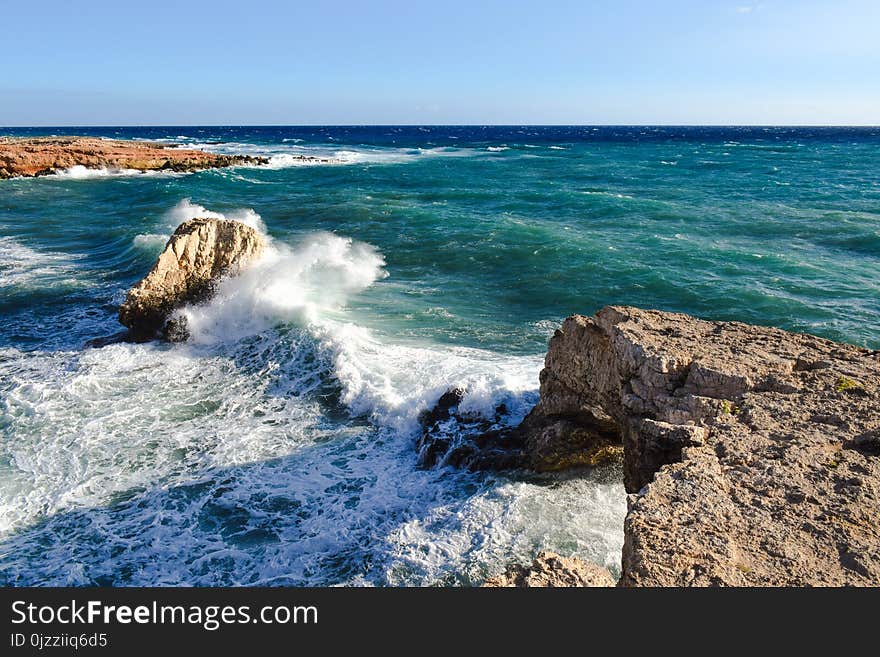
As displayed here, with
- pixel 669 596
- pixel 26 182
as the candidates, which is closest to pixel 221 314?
pixel 669 596

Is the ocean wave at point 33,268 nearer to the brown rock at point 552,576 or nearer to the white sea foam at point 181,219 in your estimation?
the white sea foam at point 181,219

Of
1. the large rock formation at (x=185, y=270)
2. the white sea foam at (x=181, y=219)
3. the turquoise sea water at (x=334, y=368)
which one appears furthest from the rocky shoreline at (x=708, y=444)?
the white sea foam at (x=181, y=219)

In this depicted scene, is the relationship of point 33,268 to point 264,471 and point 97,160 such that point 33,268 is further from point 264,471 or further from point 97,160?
point 97,160

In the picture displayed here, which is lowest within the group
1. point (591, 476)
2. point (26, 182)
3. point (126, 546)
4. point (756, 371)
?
point (126, 546)

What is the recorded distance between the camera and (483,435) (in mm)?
9500

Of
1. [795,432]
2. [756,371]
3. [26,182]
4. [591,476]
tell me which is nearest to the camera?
[795,432]

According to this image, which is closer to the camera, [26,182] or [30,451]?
[30,451]

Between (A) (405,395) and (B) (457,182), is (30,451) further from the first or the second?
(B) (457,182)

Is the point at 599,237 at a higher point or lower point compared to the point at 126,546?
higher

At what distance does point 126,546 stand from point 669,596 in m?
6.89

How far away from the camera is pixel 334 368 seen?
1227 centimetres

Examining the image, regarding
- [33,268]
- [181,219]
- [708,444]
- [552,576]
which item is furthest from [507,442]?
→ [181,219]

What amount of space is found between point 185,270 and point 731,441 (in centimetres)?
1357

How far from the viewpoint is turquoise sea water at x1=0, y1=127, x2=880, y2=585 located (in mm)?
7555
